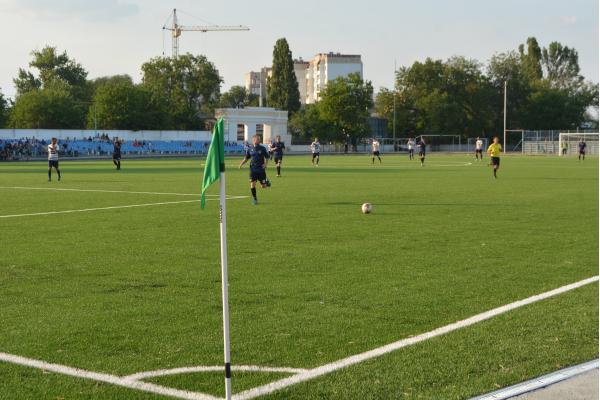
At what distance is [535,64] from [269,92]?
46.2 meters

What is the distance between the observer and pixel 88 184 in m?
29.5

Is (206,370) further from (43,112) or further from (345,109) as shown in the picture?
(345,109)

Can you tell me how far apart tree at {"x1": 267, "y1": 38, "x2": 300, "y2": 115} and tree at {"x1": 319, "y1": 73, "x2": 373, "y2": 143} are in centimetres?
1769

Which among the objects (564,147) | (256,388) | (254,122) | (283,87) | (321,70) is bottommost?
(256,388)

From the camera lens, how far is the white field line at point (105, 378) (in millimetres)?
5223

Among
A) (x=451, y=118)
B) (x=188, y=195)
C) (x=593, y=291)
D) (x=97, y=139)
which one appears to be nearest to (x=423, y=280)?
(x=593, y=291)

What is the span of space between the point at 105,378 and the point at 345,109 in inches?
3942

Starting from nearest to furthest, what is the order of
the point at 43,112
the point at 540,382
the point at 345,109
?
the point at 540,382, the point at 43,112, the point at 345,109

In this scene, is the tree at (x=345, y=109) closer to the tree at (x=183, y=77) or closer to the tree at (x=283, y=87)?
the tree at (x=283, y=87)

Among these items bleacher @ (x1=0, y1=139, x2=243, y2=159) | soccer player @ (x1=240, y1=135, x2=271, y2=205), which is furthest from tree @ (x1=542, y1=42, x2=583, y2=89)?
soccer player @ (x1=240, y1=135, x2=271, y2=205)

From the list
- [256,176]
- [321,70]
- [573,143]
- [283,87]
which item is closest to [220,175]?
[256,176]

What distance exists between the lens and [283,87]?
12425 centimetres

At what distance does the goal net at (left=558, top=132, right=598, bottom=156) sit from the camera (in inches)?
3255

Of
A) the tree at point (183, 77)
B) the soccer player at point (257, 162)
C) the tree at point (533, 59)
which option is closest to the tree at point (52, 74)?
the tree at point (183, 77)
